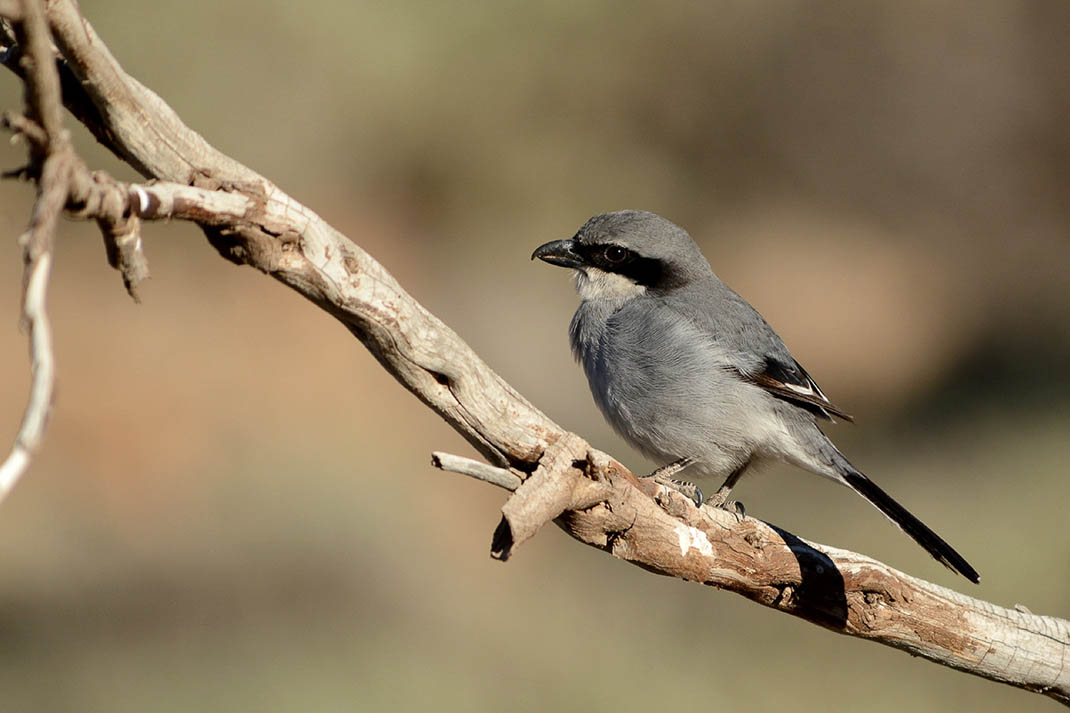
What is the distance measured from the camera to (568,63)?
1081 centimetres

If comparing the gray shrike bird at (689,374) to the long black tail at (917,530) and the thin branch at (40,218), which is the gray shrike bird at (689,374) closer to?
the long black tail at (917,530)

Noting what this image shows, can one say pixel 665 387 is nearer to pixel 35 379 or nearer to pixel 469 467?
pixel 469 467

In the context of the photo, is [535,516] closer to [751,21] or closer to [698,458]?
[698,458]

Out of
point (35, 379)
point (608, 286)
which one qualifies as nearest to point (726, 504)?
point (608, 286)

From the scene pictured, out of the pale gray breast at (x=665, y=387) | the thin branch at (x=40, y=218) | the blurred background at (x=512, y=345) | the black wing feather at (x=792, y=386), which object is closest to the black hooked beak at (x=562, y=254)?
the pale gray breast at (x=665, y=387)

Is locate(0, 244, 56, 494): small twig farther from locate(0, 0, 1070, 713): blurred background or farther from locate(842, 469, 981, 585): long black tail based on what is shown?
locate(0, 0, 1070, 713): blurred background

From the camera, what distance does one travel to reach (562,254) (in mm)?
4590

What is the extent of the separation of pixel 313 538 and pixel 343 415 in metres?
1.70

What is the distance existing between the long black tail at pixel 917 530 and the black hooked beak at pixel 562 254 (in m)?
1.51

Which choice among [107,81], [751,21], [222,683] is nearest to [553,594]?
[222,683]

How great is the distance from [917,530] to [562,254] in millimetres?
1882

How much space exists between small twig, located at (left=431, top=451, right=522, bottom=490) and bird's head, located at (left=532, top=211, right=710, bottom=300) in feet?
6.32

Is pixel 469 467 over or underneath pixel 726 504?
over

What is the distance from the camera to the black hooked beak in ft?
15.0
